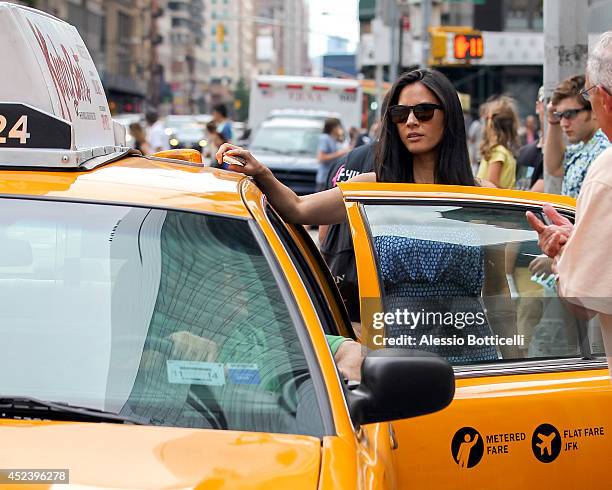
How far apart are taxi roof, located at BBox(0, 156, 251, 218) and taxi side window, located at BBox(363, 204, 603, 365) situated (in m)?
0.73

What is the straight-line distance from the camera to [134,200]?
11.1 ft

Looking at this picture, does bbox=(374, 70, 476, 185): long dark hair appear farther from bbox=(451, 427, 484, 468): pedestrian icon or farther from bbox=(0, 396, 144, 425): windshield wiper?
bbox=(0, 396, 144, 425): windshield wiper

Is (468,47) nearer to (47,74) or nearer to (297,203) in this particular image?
(297,203)

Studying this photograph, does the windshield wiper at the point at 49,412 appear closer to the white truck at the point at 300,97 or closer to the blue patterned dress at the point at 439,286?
the blue patterned dress at the point at 439,286

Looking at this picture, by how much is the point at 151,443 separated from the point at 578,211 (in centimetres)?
130

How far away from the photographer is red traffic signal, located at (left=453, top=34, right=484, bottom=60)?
23.5m

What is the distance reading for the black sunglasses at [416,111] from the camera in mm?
5105

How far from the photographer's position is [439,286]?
4.24 m

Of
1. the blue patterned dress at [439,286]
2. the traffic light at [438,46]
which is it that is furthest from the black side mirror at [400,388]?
the traffic light at [438,46]

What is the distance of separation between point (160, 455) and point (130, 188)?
2.95 ft

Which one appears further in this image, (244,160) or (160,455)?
(244,160)

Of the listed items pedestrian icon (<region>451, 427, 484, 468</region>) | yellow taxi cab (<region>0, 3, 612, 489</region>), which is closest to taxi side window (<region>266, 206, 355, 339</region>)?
yellow taxi cab (<region>0, 3, 612, 489</region>)

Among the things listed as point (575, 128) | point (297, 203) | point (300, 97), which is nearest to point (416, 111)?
point (297, 203)

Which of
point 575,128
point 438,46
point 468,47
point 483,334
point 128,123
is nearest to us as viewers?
point 483,334
